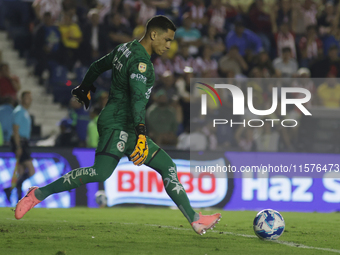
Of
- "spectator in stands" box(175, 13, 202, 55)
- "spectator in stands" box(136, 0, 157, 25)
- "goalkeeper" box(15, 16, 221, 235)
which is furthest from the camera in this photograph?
"spectator in stands" box(136, 0, 157, 25)

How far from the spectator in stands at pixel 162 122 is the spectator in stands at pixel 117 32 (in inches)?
132

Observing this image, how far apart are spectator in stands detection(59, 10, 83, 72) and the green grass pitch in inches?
218

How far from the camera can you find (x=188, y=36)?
48.7 feet

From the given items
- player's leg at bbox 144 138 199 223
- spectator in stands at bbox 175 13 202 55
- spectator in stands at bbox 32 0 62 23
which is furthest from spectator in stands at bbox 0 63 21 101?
player's leg at bbox 144 138 199 223

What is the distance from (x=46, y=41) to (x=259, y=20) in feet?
21.8

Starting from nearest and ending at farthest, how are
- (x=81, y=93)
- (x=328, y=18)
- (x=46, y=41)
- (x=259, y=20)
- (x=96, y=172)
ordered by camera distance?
(x=96, y=172), (x=81, y=93), (x=46, y=41), (x=259, y=20), (x=328, y=18)

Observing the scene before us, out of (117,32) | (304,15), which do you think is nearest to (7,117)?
(117,32)

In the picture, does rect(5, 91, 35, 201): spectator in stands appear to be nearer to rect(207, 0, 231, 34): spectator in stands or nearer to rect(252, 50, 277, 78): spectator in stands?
rect(252, 50, 277, 78): spectator in stands

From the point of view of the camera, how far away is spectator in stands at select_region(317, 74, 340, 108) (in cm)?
1223

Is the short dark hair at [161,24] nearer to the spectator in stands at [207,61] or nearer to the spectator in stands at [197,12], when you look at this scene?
the spectator in stands at [207,61]

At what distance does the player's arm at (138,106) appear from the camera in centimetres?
554

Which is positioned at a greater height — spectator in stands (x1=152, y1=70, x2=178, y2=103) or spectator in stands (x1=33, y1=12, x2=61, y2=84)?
spectator in stands (x1=33, y1=12, x2=61, y2=84)

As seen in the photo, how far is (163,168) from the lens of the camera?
6.05 m

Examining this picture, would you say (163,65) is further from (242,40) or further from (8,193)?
(8,193)
